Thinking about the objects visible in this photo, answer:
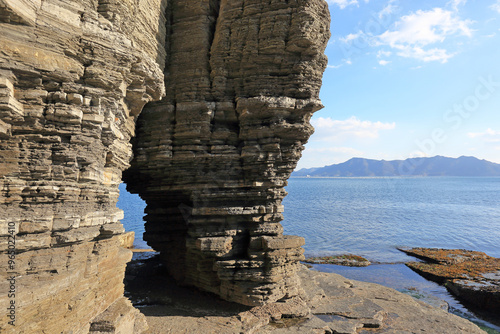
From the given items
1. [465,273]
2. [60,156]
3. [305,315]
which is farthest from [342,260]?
[60,156]

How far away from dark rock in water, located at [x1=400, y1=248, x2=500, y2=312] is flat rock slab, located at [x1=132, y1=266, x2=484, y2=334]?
21.0 ft

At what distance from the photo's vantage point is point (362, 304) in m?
15.5

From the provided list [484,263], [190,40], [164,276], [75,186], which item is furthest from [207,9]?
[484,263]

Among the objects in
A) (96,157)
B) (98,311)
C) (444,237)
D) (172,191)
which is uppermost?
(96,157)

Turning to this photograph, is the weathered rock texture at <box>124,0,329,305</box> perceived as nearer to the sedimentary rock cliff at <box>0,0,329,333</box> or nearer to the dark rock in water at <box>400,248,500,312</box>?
the sedimentary rock cliff at <box>0,0,329,333</box>

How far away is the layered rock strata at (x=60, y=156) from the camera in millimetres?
6598

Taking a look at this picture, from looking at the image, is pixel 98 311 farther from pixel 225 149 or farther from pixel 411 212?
pixel 411 212

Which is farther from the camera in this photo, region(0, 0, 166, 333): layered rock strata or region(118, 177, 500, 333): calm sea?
region(118, 177, 500, 333): calm sea

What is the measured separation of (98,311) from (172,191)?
6991mm

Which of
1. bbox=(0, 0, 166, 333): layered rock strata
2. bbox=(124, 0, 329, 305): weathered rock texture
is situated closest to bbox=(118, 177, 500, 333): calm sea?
bbox=(124, 0, 329, 305): weathered rock texture

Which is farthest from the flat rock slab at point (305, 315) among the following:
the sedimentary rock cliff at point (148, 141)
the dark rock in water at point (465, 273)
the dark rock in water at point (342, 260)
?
the dark rock in water at point (342, 260)

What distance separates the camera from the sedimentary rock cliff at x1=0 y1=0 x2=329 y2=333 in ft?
22.6

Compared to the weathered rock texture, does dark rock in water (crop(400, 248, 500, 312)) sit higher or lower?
lower

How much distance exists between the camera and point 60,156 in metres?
7.46
